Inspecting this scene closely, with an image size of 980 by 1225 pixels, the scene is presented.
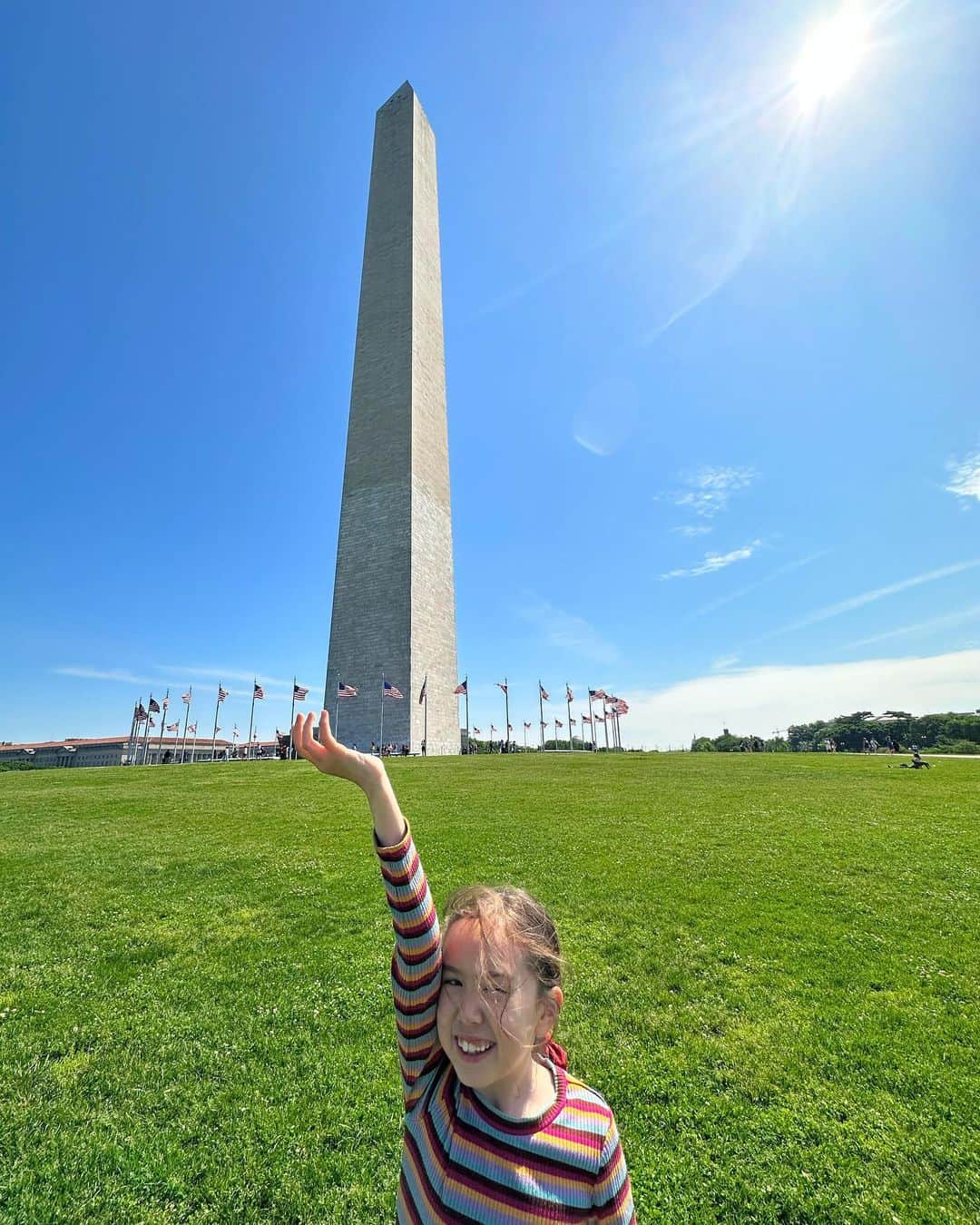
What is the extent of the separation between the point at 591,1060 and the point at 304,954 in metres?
3.22

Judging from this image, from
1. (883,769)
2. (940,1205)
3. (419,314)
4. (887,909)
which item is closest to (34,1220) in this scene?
(940,1205)

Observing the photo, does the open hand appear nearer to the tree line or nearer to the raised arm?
the raised arm

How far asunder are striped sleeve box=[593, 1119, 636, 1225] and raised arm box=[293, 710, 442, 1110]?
23.0 inches

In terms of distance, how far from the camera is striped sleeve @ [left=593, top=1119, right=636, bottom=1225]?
5.26 feet

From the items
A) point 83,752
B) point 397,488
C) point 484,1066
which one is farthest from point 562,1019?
point 83,752

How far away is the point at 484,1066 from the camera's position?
1655 millimetres

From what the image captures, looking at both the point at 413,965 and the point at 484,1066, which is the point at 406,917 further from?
the point at 484,1066

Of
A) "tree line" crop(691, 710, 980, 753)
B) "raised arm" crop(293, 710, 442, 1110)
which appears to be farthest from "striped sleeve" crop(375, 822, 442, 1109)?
"tree line" crop(691, 710, 980, 753)

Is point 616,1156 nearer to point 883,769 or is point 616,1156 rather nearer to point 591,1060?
point 591,1060

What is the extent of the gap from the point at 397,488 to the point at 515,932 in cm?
3952

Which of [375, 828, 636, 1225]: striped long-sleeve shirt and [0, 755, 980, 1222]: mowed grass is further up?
[375, 828, 636, 1225]: striped long-sleeve shirt

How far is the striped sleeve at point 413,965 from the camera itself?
73.7 inches

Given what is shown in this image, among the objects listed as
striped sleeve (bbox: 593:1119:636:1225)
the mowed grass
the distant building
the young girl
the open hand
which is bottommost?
the mowed grass

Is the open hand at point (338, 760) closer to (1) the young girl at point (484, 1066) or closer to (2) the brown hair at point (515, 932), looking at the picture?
(1) the young girl at point (484, 1066)
